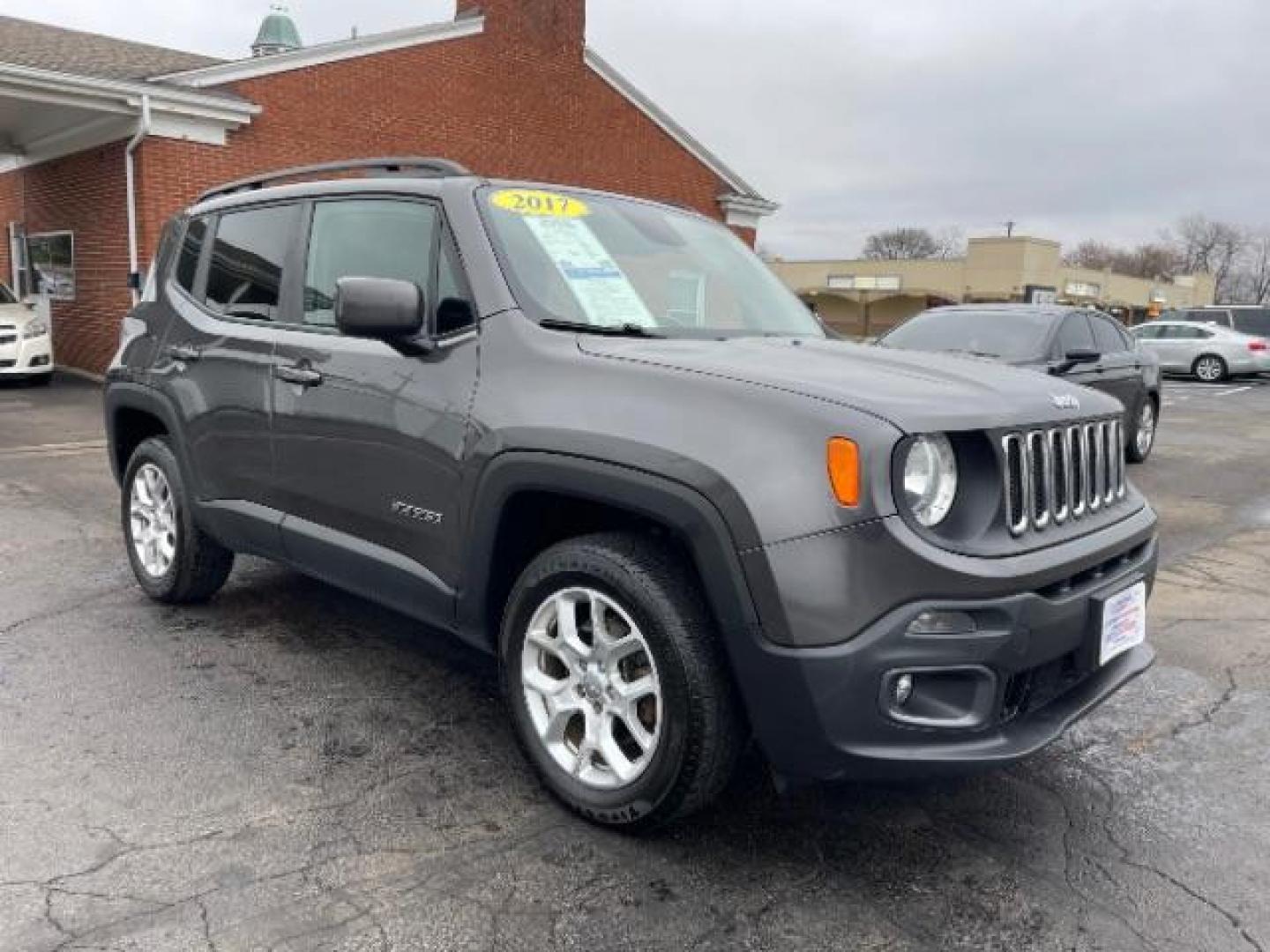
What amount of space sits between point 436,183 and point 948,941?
2686mm

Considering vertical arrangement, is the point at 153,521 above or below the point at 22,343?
below

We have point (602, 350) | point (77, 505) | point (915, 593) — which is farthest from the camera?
point (77, 505)

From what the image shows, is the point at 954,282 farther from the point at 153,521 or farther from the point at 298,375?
the point at 298,375

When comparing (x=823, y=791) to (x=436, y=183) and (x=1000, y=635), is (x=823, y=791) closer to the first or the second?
(x=1000, y=635)

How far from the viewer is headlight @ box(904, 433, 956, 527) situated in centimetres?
241

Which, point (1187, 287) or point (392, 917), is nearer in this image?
point (392, 917)

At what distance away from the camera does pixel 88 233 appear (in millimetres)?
14250

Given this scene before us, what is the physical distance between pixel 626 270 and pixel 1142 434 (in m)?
8.65

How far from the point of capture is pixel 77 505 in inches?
270

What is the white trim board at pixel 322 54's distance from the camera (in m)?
12.7

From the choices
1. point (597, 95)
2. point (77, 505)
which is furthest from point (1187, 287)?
point (77, 505)

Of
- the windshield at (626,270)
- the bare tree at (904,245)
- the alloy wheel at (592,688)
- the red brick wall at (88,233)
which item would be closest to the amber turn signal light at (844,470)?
the alloy wheel at (592,688)

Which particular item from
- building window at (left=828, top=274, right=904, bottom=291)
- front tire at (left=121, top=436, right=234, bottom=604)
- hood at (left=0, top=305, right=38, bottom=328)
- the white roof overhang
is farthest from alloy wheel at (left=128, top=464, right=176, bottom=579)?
building window at (left=828, top=274, right=904, bottom=291)

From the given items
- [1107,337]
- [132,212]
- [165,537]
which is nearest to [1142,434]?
[1107,337]
